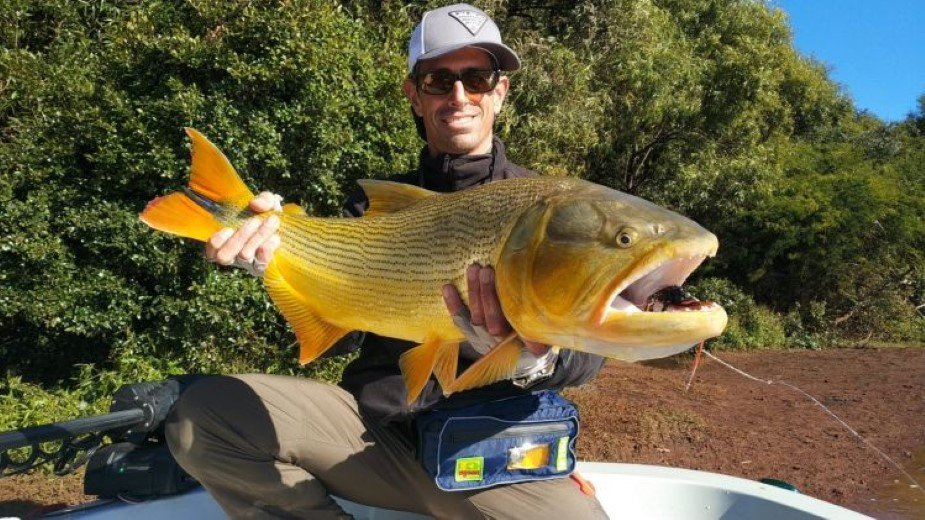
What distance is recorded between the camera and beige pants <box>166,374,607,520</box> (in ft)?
9.65

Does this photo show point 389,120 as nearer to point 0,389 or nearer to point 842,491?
point 0,389

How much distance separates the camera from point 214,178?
2.71 m

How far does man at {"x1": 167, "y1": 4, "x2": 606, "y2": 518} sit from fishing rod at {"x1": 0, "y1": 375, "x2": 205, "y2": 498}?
186 mm

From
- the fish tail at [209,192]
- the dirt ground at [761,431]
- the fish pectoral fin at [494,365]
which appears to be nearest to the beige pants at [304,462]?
the fish tail at [209,192]

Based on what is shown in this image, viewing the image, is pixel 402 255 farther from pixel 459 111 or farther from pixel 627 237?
pixel 459 111

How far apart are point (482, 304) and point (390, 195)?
71 centimetres

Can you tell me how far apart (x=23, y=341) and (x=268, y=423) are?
18.0 ft

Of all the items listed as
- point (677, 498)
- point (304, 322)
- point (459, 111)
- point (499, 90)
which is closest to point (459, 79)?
point (459, 111)

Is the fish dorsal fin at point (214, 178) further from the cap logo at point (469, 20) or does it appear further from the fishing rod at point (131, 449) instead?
the cap logo at point (469, 20)

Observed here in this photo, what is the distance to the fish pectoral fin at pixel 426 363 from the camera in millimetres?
2248

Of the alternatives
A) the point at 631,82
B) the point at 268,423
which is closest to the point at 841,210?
the point at 631,82

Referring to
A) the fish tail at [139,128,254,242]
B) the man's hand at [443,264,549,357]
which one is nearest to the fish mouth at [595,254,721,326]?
the man's hand at [443,264,549,357]

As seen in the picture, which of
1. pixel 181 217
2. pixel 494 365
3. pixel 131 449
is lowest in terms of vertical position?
pixel 131 449

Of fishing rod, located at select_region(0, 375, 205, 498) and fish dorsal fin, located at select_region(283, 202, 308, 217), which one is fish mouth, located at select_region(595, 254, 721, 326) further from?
Result: fishing rod, located at select_region(0, 375, 205, 498)
